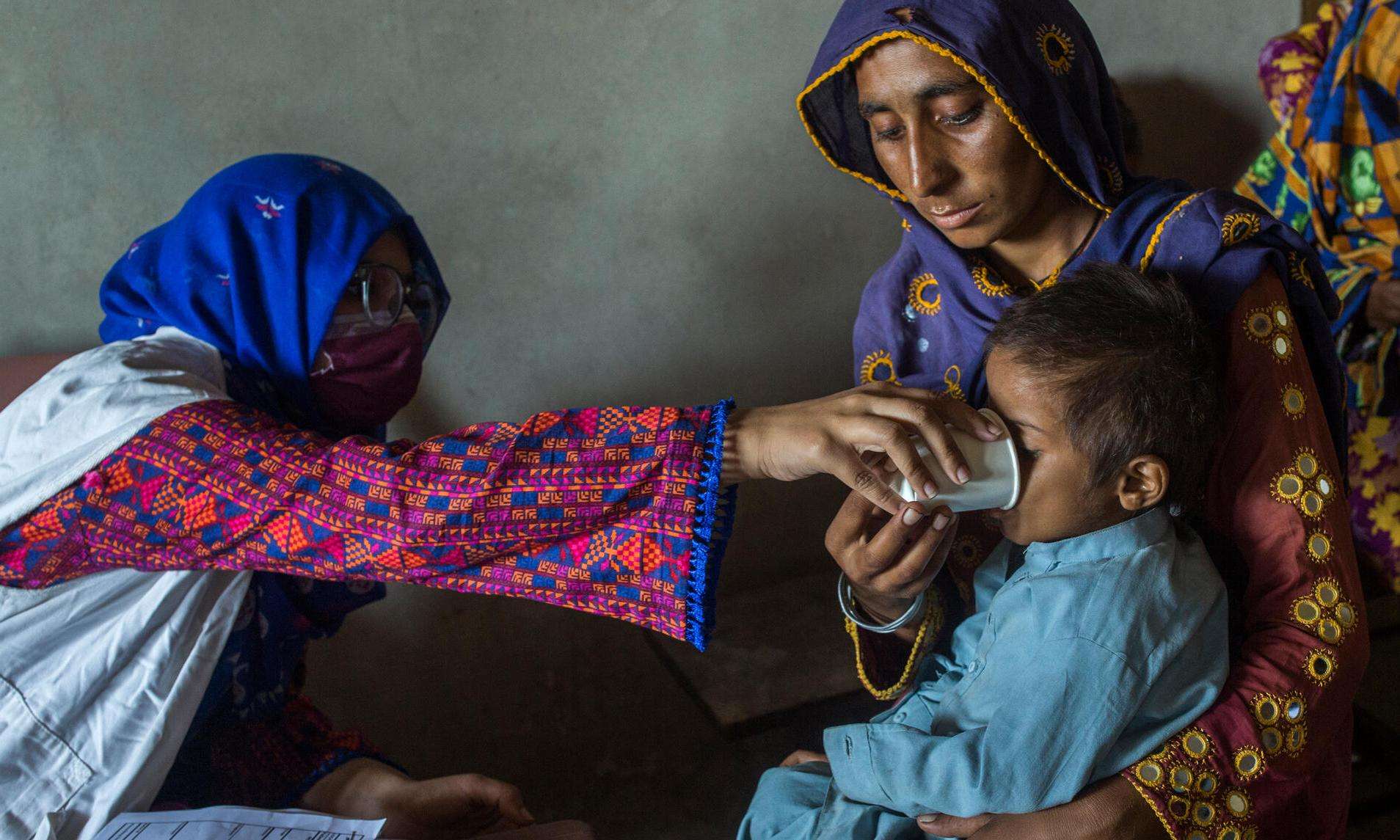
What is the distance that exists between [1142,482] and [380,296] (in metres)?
1.21

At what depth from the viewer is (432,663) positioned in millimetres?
2531

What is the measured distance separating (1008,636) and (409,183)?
154 centimetres

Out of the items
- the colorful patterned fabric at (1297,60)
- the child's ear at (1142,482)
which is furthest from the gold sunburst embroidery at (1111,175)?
the colorful patterned fabric at (1297,60)

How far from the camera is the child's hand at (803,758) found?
1.60m

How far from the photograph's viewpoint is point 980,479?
1.25 metres

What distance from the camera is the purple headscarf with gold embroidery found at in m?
1.39

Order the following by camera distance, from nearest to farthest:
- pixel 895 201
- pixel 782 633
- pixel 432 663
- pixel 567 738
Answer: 1. pixel 895 201
2. pixel 782 633
3. pixel 432 663
4. pixel 567 738

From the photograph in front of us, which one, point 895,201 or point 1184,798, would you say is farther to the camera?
point 895,201

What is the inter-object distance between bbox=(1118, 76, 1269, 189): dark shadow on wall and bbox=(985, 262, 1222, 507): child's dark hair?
1.65 meters

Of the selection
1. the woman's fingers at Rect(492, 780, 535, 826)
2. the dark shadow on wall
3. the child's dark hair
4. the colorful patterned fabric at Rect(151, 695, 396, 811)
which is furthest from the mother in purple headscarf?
the dark shadow on wall

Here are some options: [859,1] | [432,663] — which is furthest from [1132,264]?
[432,663]

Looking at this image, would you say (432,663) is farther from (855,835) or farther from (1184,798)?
(1184,798)

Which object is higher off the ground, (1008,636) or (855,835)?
(1008,636)

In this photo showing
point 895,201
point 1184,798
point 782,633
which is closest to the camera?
point 1184,798
